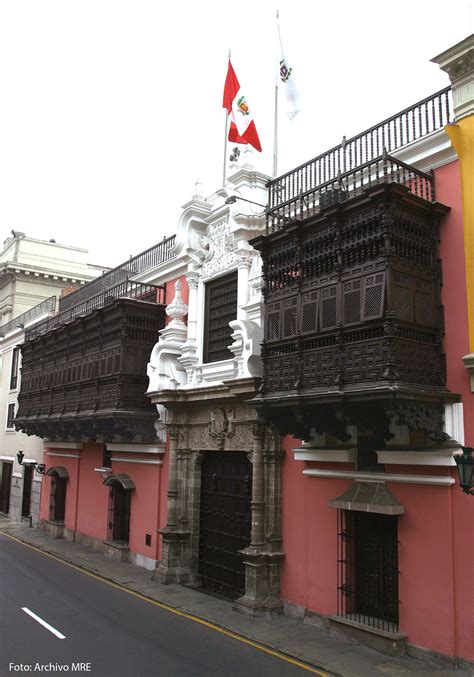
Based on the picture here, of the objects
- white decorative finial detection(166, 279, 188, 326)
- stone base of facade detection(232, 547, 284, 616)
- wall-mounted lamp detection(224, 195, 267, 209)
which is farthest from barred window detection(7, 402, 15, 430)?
stone base of facade detection(232, 547, 284, 616)

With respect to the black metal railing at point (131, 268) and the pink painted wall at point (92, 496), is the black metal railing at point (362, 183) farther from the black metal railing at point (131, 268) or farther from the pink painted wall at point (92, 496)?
the pink painted wall at point (92, 496)

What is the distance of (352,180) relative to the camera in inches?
452

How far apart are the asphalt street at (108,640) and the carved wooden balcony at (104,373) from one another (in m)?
4.56

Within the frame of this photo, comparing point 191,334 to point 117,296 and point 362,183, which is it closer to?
point 117,296

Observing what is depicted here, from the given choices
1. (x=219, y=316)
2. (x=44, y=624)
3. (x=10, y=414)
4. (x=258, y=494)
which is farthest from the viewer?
(x=10, y=414)

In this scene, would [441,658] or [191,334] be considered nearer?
[441,658]

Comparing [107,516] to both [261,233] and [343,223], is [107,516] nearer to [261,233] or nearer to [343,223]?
[261,233]

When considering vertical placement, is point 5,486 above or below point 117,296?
below

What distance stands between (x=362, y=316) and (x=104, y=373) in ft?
33.1

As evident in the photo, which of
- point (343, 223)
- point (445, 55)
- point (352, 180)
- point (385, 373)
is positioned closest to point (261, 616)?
point (385, 373)

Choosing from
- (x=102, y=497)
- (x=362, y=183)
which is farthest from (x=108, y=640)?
(x=362, y=183)

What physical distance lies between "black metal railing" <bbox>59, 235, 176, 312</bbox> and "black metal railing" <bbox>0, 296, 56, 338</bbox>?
3.14 meters

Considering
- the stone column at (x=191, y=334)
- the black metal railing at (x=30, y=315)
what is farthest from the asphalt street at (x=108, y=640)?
the black metal railing at (x=30, y=315)

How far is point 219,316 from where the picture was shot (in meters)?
14.9
